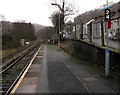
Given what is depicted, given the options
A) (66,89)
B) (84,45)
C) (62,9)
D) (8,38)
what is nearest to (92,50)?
(84,45)

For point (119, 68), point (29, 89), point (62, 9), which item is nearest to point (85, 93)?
point (29, 89)

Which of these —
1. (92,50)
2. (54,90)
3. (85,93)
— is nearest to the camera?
(85,93)

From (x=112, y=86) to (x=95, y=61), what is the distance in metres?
6.85

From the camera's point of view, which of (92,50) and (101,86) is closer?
(101,86)

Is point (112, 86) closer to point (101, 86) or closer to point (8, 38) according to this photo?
point (101, 86)

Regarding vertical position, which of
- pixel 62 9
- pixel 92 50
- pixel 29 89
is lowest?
pixel 29 89

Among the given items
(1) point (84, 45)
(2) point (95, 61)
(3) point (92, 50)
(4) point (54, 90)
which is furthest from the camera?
(1) point (84, 45)

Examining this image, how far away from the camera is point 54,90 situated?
305 inches

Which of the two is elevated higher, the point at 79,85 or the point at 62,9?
the point at 62,9

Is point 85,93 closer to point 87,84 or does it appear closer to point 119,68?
point 87,84

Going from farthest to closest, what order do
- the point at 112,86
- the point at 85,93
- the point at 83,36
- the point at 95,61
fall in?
the point at 83,36
the point at 95,61
the point at 112,86
the point at 85,93

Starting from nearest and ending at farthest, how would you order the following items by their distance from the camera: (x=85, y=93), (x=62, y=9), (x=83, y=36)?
(x=85, y=93), (x=83, y=36), (x=62, y=9)

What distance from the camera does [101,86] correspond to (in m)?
8.37

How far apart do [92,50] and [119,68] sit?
5674 millimetres
